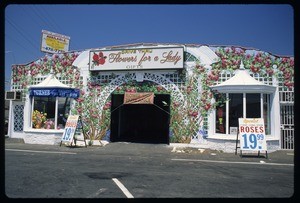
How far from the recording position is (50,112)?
670 inches

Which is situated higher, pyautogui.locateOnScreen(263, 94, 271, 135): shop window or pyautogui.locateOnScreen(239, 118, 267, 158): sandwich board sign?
pyautogui.locateOnScreen(263, 94, 271, 135): shop window

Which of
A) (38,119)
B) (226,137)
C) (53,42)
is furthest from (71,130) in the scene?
(53,42)

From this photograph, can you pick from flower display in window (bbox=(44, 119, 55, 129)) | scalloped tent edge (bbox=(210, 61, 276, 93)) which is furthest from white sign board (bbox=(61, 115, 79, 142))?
scalloped tent edge (bbox=(210, 61, 276, 93))

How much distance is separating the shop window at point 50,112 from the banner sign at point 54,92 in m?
0.35

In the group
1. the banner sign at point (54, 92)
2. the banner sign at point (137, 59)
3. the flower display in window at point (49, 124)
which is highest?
the banner sign at point (137, 59)

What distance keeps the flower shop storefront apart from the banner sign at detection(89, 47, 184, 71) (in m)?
0.06

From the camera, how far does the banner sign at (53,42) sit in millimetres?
24703

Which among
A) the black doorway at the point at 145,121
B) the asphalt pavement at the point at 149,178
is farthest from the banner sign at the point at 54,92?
the asphalt pavement at the point at 149,178

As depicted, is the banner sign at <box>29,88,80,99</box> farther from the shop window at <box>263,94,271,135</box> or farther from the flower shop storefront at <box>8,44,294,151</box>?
the shop window at <box>263,94,271,135</box>

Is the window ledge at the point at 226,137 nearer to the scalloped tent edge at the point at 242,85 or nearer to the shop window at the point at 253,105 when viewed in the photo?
the shop window at the point at 253,105

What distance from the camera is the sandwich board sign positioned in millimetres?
12117

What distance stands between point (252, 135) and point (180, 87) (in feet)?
16.0

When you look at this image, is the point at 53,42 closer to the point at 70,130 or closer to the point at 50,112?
the point at 50,112
